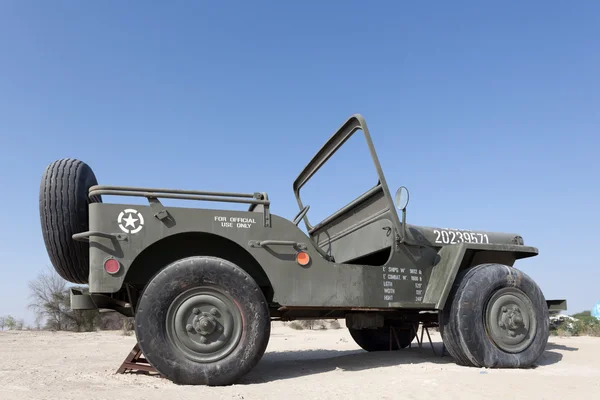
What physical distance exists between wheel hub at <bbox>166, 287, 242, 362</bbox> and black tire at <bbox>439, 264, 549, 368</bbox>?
2.59 meters

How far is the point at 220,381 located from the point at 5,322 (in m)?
21.2

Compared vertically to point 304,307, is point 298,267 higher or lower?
higher

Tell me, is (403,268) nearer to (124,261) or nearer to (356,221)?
(356,221)

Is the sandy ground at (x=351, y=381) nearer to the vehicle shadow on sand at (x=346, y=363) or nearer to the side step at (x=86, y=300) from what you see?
the vehicle shadow on sand at (x=346, y=363)

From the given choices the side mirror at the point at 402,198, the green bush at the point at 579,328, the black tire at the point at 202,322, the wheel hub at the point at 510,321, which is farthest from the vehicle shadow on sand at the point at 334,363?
the green bush at the point at 579,328

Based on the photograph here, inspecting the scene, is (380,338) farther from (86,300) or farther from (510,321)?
(86,300)

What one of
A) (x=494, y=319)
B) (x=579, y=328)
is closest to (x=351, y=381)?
(x=494, y=319)

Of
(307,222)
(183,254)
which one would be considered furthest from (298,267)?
(307,222)

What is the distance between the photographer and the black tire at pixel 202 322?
4770 mm

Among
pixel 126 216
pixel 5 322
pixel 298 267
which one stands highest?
pixel 126 216

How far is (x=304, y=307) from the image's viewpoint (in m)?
5.41

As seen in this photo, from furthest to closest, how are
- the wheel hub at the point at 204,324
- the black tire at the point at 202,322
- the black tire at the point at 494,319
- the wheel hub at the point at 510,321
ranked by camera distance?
the wheel hub at the point at 510,321, the black tire at the point at 494,319, the wheel hub at the point at 204,324, the black tire at the point at 202,322

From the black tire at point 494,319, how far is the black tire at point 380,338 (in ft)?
6.76

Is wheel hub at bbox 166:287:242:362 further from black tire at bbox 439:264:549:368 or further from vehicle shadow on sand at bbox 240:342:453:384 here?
black tire at bbox 439:264:549:368
